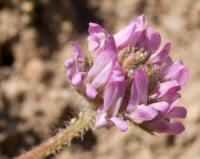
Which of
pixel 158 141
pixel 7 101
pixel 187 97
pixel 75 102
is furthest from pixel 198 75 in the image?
pixel 7 101

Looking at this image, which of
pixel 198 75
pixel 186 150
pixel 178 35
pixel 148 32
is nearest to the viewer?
pixel 148 32

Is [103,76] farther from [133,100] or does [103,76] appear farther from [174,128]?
[174,128]

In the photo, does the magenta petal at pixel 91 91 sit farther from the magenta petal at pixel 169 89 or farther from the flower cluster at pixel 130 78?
the magenta petal at pixel 169 89

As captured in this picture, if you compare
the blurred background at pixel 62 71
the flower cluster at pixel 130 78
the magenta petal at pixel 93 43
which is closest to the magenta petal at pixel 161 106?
the flower cluster at pixel 130 78

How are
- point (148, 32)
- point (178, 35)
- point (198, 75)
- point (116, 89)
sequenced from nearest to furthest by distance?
1. point (116, 89)
2. point (148, 32)
3. point (198, 75)
4. point (178, 35)

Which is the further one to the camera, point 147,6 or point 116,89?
point 147,6

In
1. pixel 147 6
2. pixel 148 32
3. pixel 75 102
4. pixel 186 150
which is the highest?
pixel 148 32

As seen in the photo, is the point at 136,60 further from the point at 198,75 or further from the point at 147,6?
the point at 147,6
